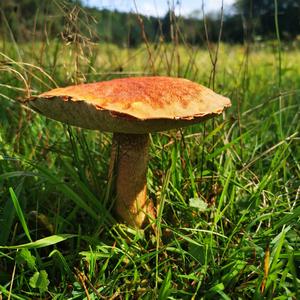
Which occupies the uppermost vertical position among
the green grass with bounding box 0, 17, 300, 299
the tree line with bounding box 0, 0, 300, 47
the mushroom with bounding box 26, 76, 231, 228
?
the tree line with bounding box 0, 0, 300, 47

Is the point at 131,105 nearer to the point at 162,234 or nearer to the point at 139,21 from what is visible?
the point at 162,234

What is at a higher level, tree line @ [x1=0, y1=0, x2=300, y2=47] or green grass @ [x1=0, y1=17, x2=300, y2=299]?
tree line @ [x1=0, y1=0, x2=300, y2=47]

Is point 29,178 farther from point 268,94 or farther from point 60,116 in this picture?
point 268,94

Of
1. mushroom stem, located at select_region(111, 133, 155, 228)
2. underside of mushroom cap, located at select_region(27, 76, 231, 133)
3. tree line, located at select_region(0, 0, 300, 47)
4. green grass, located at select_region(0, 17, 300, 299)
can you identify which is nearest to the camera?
underside of mushroom cap, located at select_region(27, 76, 231, 133)

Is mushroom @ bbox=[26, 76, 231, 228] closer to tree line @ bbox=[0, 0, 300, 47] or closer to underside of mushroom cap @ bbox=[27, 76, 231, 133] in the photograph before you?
underside of mushroom cap @ bbox=[27, 76, 231, 133]

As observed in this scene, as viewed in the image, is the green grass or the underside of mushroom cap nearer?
the underside of mushroom cap

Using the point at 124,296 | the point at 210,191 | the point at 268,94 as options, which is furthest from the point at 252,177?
the point at 268,94

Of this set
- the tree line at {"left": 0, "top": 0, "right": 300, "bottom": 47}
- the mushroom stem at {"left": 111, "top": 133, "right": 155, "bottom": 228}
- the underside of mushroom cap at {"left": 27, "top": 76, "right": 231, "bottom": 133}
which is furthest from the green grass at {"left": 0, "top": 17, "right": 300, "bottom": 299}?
the tree line at {"left": 0, "top": 0, "right": 300, "bottom": 47}
